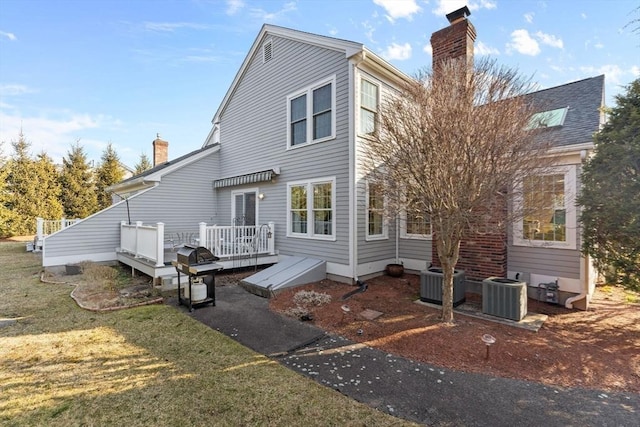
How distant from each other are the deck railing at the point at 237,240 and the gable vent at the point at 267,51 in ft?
20.9

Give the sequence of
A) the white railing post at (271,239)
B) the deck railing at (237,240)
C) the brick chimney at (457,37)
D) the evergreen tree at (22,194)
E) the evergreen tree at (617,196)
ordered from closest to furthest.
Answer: the evergreen tree at (617,196)
the brick chimney at (457,37)
the deck railing at (237,240)
the white railing post at (271,239)
the evergreen tree at (22,194)

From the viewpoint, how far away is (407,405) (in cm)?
303

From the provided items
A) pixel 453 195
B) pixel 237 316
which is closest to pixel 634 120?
pixel 453 195

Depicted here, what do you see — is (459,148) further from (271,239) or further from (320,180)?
(271,239)

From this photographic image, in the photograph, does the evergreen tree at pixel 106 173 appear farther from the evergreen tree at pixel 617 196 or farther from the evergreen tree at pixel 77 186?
the evergreen tree at pixel 617 196

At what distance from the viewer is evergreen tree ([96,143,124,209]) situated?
24062mm

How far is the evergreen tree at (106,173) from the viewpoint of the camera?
24062 millimetres

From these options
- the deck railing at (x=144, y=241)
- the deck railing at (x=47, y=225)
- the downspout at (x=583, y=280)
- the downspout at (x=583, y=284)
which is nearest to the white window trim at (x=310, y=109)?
the deck railing at (x=144, y=241)

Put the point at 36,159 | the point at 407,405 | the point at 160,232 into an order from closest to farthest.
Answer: the point at 407,405 < the point at 160,232 < the point at 36,159

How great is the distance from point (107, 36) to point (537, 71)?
1563 centimetres

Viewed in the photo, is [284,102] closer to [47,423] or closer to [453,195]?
[453,195]

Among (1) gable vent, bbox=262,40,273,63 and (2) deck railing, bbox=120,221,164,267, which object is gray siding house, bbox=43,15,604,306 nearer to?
(1) gable vent, bbox=262,40,273,63

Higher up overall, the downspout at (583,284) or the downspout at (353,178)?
the downspout at (353,178)

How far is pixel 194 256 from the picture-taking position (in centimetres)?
625
